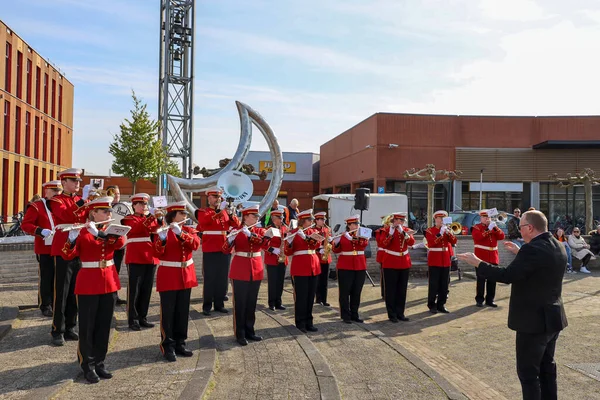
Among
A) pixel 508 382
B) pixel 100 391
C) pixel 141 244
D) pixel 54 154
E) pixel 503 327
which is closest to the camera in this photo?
pixel 100 391

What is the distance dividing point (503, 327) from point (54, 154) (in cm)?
3850

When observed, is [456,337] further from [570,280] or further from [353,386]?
[570,280]

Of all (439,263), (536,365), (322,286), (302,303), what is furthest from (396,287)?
(536,365)

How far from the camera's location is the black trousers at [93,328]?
5551 millimetres

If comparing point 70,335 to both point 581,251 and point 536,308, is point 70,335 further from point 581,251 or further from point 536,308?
point 581,251

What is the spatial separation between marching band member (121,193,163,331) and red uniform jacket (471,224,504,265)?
21.3 feet

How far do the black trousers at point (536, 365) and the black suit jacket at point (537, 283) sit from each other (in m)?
0.10

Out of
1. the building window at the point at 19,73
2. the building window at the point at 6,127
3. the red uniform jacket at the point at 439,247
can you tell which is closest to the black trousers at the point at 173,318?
the red uniform jacket at the point at 439,247

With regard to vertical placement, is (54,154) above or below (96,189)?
above

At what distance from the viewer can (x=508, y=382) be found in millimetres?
6074

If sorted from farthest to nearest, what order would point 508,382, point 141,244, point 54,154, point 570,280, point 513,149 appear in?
1. point 54,154
2. point 513,149
3. point 570,280
4. point 141,244
5. point 508,382

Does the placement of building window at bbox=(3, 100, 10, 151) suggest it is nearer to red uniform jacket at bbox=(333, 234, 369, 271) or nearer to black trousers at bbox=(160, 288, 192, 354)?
red uniform jacket at bbox=(333, 234, 369, 271)

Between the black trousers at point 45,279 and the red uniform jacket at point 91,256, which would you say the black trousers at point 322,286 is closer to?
the black trousers at point 45,279

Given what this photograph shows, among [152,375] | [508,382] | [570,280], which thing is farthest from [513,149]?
[152,375]
